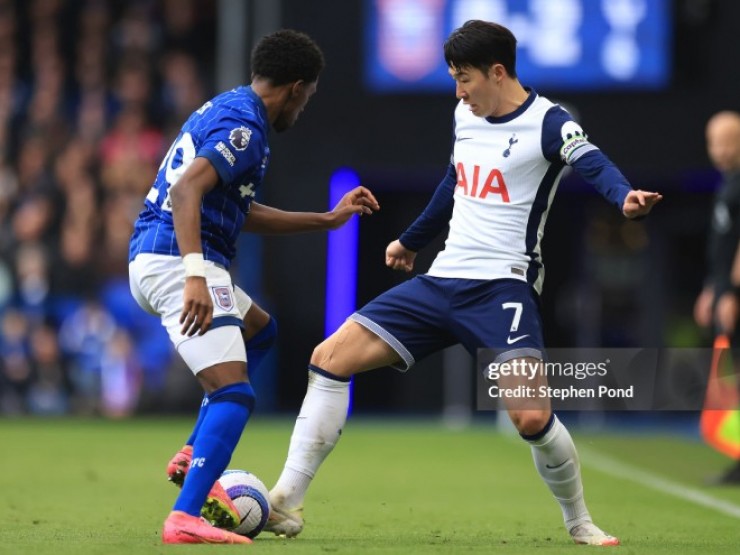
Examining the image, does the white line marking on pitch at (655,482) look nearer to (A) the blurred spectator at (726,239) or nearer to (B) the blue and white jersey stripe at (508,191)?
(A) the blurred spectator at (726,239)

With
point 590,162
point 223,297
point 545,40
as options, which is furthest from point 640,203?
point 545,40

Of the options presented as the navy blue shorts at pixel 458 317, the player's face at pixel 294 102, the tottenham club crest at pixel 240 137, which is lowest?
the navy blue shorts at pixel 458 317

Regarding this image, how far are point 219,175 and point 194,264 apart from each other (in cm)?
37

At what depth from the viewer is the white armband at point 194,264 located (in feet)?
18.9

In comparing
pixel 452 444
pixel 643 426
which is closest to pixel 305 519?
pixel 452 444

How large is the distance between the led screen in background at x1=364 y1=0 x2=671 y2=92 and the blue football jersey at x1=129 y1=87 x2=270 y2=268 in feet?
34.1

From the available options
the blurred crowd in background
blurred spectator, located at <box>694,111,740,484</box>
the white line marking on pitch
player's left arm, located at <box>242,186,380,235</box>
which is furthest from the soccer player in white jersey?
the blurred crowd in background

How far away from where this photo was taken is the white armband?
5.75 metres

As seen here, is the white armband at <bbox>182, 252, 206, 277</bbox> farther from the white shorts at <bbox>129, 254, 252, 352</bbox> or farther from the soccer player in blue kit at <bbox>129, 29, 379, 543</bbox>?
the white shorts at <bbox>129, 254, 252, 352</bbox>

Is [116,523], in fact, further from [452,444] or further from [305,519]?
[452,444]

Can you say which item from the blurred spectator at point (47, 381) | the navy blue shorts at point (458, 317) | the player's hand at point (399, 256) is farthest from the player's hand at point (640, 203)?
the blurred spectator at point (47, 381)

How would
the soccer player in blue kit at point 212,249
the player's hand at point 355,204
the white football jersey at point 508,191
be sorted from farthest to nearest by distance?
the player's hand at point 355,204 < the white football jersey at point 508,191 < the soccer player in blue kit at point 212,249

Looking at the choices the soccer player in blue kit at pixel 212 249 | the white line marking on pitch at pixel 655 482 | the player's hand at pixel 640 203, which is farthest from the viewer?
the white line marking on pitch at pixel 655 482

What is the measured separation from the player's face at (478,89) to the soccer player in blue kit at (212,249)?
605 mm
